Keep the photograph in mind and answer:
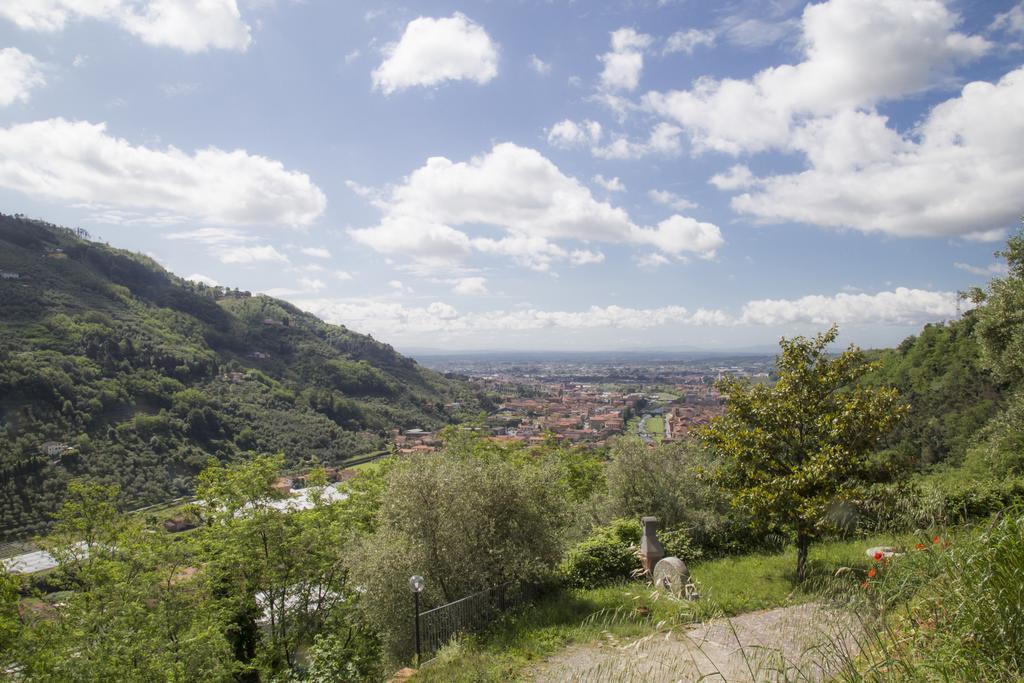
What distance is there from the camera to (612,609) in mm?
10422

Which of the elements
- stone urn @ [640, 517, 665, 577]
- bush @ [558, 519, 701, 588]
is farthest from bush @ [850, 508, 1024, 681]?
bush @ [558, 519, 701, 588]

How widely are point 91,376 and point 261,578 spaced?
79887 mm

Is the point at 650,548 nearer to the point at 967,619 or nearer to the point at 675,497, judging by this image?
the point at 675,497

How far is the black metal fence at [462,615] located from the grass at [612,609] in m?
0.34

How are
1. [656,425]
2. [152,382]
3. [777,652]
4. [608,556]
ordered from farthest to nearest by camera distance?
1. [656,425]
2. [152,382]
3. [608,556]
4. [777,652]

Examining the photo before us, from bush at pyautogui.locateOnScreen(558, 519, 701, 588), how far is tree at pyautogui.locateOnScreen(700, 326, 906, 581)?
318 cm

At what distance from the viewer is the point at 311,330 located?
154 meters

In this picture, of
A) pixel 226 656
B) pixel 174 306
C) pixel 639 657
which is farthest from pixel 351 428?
pixel 639 657

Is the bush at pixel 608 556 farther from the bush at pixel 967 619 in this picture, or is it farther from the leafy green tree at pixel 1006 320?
the leafy green tree at pixel 1006 320

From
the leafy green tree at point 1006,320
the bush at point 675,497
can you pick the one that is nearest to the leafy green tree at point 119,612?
the bush at point 675,497

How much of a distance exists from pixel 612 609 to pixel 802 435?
5.21 m

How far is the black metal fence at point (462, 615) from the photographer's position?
977 cm

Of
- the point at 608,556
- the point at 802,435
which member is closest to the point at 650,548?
the point at 608,556

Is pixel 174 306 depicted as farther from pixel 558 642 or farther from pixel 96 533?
pixel 558 642
